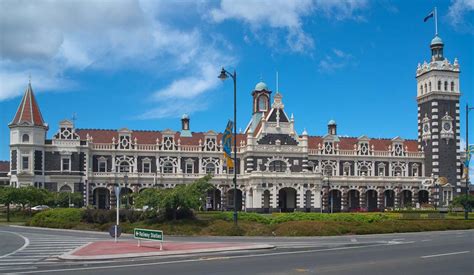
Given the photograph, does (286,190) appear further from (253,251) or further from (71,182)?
(253,251)

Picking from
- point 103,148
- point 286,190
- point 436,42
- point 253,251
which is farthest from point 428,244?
point 436,42

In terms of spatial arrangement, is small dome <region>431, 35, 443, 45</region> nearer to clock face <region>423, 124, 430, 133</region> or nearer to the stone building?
the stone building

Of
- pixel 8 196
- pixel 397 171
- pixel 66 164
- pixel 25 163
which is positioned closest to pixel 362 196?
pixel 397 171

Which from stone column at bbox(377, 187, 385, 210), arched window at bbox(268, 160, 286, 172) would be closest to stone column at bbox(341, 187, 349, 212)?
stone column at bbox(377, 187, 385, 210)

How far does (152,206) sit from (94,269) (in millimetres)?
19932

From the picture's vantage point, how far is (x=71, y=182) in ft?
245

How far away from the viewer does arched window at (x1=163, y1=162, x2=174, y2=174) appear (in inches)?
3211

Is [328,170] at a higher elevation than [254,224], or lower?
higher

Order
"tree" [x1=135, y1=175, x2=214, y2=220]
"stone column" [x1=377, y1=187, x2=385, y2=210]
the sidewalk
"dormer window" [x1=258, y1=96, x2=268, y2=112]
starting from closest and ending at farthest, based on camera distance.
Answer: the sidewalk
"tree" [x1=135, y1=175, x2=214, y2=220]
"stone column" [x1=377, y1=187, x2=385, y2=210]
"dormer window" [x1=258, y1=96, x2=268, y2=112]

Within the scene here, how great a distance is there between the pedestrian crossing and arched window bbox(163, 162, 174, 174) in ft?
151

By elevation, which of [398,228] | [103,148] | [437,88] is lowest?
[398,228]

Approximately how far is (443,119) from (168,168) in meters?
42.8

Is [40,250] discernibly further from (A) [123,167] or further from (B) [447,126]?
(B) [447,126]

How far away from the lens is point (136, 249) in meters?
25.6
